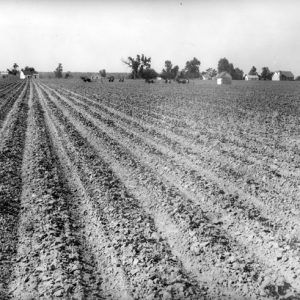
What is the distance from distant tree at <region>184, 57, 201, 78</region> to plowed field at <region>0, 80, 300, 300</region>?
121895 millimetres

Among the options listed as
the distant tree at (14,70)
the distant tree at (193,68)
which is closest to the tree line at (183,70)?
the distant tree at (193,68)

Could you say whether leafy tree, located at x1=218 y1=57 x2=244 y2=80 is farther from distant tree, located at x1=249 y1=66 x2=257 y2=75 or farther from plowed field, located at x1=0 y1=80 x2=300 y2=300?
plowed field, located at x1=0 y1=80 x2=300 y2=300

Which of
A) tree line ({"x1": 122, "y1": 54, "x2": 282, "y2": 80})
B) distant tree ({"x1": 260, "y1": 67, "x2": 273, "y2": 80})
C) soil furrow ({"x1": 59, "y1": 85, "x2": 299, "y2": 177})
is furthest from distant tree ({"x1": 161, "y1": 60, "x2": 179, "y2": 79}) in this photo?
soil furrow ({"x1": 59, "y1": 85, "x2": 299, "y2": 177})

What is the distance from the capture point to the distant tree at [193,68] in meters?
128

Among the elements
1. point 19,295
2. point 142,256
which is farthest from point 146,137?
point 19,295

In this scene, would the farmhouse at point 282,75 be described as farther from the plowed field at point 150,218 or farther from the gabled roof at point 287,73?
the plowed field at point 150,218

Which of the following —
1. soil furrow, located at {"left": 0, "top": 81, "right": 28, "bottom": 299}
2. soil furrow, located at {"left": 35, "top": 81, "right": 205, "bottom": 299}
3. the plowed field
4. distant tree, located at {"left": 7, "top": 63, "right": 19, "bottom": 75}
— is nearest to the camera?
soil furrow, located at {"left": 35, "top": 81, "right": 205, "bottom": 299}

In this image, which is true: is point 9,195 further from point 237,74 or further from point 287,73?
point 287,73

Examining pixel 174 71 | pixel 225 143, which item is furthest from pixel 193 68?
pixel 225 143

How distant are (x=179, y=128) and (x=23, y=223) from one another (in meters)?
8.34

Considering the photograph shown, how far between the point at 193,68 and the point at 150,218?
422 ft

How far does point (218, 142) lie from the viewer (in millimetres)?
10344

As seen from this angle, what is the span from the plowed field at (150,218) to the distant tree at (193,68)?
122m

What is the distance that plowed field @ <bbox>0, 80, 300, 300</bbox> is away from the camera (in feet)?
13.0
